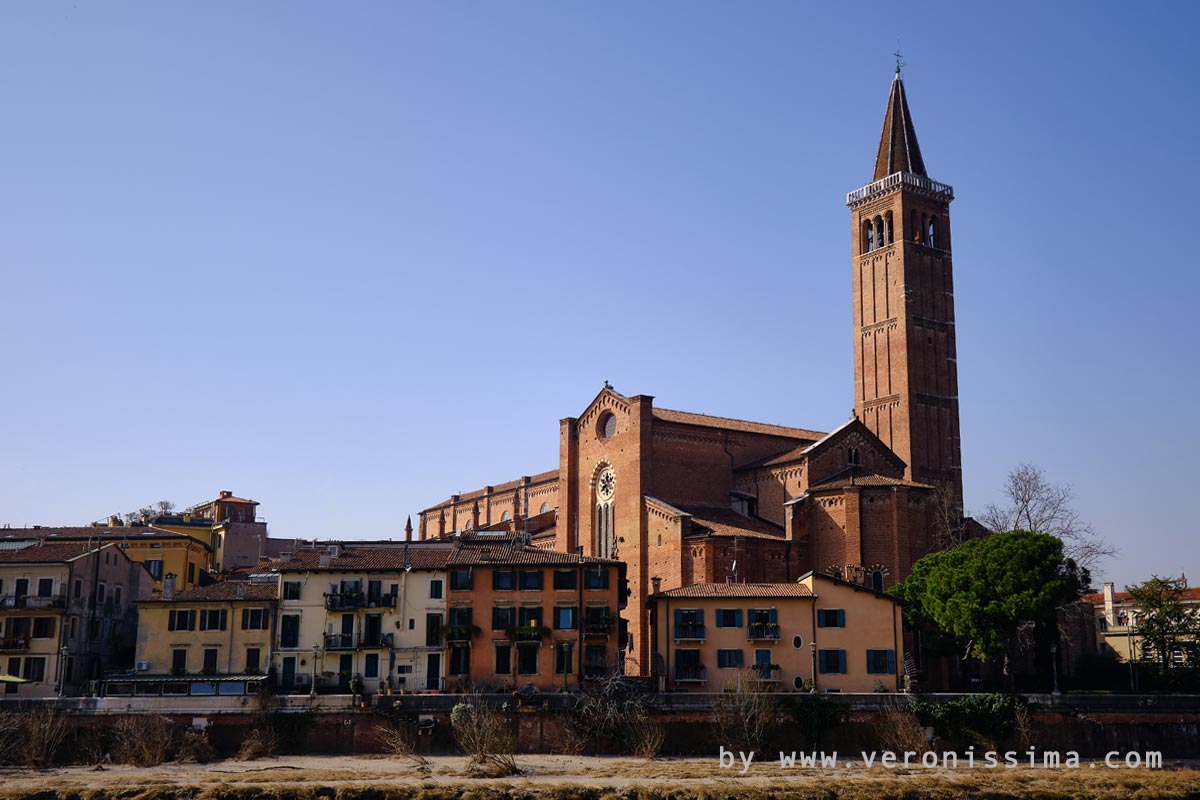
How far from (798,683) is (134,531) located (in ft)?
133

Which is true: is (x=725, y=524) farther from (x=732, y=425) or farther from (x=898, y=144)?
(x=898, y=144)

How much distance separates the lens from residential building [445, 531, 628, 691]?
52688mm

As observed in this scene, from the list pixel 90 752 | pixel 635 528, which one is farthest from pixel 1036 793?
pixel 90 752

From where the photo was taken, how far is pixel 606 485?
7562cm

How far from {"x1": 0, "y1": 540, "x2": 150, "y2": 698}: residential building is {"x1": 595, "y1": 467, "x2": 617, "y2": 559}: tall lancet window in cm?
2817

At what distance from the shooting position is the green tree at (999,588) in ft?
178

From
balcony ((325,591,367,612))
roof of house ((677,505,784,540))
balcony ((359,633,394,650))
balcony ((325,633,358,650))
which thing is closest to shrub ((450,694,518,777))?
balcony ((359,633,394,650))

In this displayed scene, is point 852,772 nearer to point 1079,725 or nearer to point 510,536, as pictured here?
point 1079,725

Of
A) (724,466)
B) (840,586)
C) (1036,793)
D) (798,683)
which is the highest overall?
(724,466)

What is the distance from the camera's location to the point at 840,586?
5462cm

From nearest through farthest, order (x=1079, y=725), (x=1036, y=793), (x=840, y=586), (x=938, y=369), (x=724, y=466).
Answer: (x=1036, y=793), (x=1079, y=725), (x=840, y=586), (x=724, y=466), (x=938, y=369)

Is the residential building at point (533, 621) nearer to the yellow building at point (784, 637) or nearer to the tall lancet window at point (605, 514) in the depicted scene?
the yellow building at point (784, 637)

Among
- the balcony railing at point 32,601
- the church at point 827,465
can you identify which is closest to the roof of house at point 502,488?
the church at point 827,465

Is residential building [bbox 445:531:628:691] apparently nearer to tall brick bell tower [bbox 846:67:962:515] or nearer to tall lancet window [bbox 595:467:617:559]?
tall lancet window [bbox 595:467:617:559]
